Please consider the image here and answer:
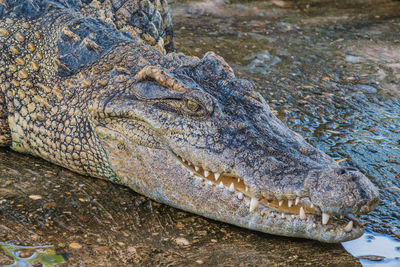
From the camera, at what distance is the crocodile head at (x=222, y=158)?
2945 millimetres

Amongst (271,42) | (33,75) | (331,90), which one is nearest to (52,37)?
(33,75)

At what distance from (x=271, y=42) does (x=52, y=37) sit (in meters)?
4.13

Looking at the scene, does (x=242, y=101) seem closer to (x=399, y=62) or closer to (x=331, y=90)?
(x=331, y=90)

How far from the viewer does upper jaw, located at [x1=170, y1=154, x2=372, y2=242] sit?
2.96 metres

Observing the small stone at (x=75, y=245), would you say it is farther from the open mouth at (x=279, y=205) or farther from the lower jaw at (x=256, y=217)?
the open mouth at (x=279, y=205)

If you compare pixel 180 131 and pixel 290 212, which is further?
pixel 180 131

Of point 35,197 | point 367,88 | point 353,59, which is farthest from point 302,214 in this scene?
point 353,59

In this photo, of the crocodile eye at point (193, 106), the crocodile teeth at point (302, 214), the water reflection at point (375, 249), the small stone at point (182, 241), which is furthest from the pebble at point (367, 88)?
the small stone at point (182, 241)

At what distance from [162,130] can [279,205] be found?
96 centimetres

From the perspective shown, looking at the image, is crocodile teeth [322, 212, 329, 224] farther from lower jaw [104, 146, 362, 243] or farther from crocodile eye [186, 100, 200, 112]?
crocodile eye [186, 100, 200, 112]

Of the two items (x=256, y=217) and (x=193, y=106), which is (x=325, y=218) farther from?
(x=193, y=106)

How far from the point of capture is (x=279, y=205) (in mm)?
3051

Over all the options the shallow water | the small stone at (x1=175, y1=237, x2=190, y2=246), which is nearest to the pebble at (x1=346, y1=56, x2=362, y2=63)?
the shallow water

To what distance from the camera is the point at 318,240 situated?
3.07m
